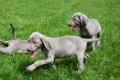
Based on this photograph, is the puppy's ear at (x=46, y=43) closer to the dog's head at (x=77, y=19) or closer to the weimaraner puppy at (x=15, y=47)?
the weimaraner puppy at (x=15, y=47)

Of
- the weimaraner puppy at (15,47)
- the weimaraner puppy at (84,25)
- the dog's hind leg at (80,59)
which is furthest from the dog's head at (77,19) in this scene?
the dog's hind leg at (80,59)

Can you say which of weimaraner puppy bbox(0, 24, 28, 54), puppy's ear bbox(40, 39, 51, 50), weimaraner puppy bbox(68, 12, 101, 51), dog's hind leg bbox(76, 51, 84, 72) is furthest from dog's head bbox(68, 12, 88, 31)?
puppy's ear bbox(40, 39, 51, 50)

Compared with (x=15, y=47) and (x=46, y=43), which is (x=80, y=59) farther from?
(x=15, y=47)

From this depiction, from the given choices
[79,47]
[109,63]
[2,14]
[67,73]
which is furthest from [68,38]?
[2,14]

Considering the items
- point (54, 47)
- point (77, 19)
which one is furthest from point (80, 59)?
point (77, 19)

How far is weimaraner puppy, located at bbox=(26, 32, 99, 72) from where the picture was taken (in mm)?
6137

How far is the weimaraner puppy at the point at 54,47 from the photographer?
614 centimetres

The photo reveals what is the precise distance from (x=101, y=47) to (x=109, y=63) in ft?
4.15

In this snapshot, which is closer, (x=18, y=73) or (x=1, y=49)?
(x=18, y=73)

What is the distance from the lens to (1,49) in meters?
7.79

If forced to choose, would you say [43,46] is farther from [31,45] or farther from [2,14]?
[2,14]

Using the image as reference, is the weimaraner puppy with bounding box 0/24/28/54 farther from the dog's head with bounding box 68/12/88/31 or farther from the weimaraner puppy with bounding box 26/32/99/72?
the weimaraner puppy with bounding box 26/32/99/72

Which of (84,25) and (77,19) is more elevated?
(77,19)

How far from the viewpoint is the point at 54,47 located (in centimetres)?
632
